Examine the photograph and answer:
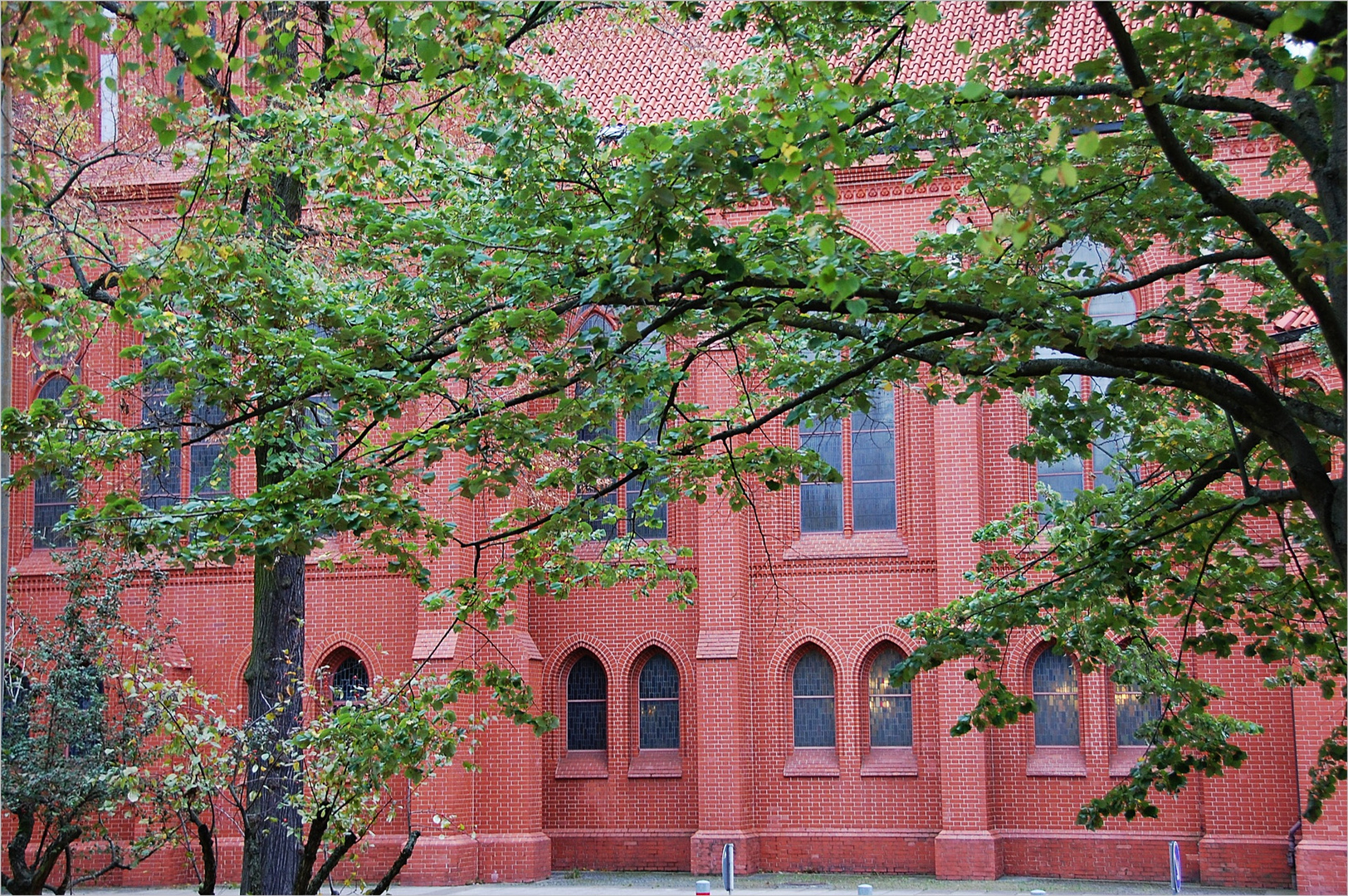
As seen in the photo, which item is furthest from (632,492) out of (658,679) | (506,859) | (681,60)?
(681,60)

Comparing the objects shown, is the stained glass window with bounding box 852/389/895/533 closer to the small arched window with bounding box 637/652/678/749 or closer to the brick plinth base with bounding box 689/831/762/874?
the small arched window with bounding box 637/652/678/749

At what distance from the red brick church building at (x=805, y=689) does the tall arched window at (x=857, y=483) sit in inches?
1.6

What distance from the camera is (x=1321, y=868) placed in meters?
17.6

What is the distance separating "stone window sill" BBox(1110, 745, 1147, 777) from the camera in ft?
63.9

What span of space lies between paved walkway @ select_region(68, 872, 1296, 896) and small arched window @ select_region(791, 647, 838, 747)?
212cm

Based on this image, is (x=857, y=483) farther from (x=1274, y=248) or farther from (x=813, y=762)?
(x=1274, y=248)

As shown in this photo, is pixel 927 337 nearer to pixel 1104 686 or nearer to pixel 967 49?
pixel 967 49

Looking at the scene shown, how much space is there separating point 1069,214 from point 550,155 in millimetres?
3352

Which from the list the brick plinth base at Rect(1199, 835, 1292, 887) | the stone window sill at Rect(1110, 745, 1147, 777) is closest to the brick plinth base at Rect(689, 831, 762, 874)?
the stone window sill at Rect(1110, 745, 1147, 777)

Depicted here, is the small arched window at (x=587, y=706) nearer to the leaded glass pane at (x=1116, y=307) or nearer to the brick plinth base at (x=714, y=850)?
the brick plinth base at (x=714, y=850)

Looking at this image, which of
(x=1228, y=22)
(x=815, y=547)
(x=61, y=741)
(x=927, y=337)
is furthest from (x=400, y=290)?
(x=815, y=547)

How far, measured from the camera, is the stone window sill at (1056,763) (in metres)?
19.6

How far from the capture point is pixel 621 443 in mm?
8648

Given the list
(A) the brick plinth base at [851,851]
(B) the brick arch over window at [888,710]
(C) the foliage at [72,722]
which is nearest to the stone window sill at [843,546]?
(B) the brick arch over window at [888,710]
